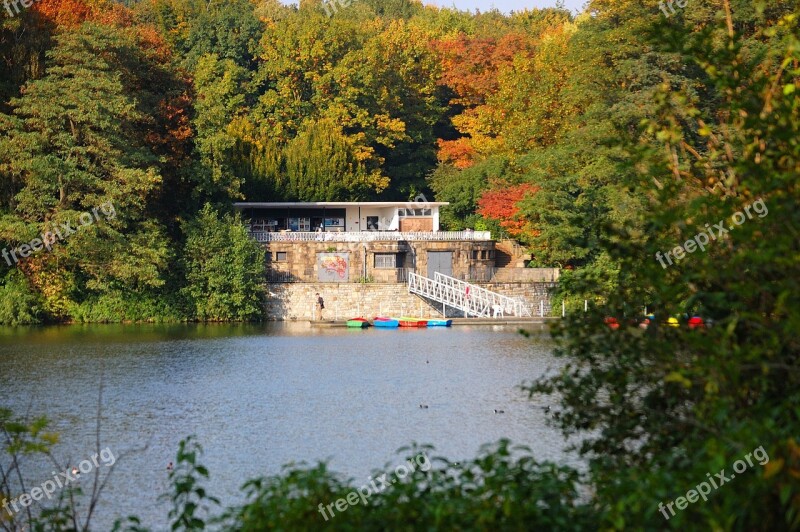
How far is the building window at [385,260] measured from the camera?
161ft

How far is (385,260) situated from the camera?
4900cm

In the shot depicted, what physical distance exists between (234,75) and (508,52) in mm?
15091

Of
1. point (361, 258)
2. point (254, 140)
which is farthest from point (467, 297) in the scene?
point (254, 140)

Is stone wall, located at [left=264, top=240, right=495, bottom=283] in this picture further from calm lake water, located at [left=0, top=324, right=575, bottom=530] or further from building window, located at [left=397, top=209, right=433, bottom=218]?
calm lake water, located at [left=0, top=324, right=575, bottom=530]

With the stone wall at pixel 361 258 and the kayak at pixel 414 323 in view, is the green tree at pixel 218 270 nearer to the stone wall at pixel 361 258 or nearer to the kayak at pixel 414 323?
the stone wall at pixel 361 258

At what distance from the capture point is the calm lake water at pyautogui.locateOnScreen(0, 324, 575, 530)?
1733cm

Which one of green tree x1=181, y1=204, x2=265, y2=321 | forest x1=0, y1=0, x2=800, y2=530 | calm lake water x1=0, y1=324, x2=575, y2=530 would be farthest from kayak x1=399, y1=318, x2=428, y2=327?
forest x1=0, y1=0, x2=800, y2=530

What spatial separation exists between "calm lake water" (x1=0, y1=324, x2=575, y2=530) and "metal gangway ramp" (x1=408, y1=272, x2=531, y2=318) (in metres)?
5.88

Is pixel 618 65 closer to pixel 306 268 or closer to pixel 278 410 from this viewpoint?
pixel 306 268

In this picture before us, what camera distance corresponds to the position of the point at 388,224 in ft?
187

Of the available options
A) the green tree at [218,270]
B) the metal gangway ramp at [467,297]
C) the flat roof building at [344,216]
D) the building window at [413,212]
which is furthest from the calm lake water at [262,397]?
the building window at [413,212]

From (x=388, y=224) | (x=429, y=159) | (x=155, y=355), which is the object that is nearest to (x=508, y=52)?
(x=429, y=159)

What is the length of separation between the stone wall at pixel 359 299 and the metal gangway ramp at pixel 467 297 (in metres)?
0.44

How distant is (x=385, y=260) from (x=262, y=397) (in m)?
24.5
